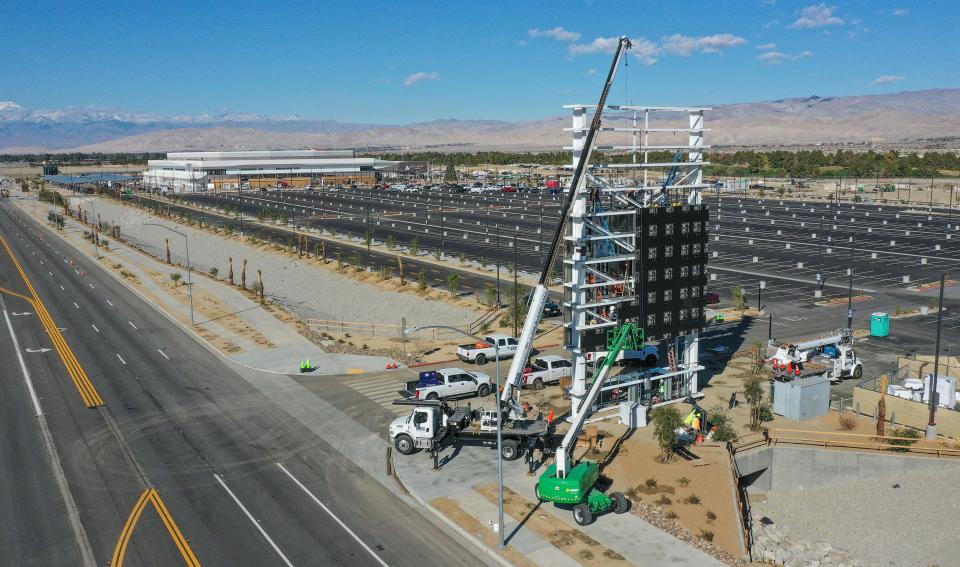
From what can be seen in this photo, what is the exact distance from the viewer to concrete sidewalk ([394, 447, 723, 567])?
87.8ft

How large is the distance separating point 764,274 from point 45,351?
224 feet

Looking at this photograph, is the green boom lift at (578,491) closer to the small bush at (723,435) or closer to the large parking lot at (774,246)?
the small bush at (723,435)

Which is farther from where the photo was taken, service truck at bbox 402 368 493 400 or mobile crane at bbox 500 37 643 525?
service truck at bbox 402 368 493 400

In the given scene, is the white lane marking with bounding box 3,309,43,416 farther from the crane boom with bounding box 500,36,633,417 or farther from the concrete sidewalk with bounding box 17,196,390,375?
Answer: the crane boom with bounding box 500,36,633,417

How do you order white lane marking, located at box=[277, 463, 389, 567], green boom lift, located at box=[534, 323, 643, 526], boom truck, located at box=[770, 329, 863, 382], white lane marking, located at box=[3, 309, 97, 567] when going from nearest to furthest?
white lane marking, located at box=[277, 463, 389, 567] < white lane marking, located at box=[3, 309, 97, 567] < green boom lift, located at box=[534, 323, 643, 526] < boom truck, located at box=[770, 329, 863, 382]

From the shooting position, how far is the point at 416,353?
55.5m

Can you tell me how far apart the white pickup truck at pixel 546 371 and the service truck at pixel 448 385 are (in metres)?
2.59

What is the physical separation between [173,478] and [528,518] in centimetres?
1561

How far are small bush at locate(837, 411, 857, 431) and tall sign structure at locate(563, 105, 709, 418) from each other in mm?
7363

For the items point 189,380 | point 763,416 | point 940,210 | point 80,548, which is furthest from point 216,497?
point 940,210

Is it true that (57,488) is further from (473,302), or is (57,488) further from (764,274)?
(764,274)

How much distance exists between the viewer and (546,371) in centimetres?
4756

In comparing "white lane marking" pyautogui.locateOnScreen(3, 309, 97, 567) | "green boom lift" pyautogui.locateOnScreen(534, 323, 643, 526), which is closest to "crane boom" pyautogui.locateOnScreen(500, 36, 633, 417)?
"green boom lift" pyautogui.locateOnScreen(534, 323, 643, 526)

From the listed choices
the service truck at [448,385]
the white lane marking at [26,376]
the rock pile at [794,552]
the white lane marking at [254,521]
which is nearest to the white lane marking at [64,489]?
the white lane marking at [26,376]
